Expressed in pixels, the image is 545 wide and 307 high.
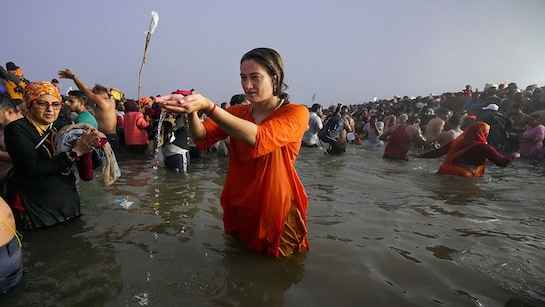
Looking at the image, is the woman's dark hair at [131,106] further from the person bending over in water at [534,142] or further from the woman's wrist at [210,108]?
the person bending over in water at [534,142]

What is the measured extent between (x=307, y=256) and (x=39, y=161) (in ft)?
8.46

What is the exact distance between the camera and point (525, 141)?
11438 millimetres

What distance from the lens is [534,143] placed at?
11.2 m

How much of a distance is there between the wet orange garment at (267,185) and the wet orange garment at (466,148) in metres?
5.33

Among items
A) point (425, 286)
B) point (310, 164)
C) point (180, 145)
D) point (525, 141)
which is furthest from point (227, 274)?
point (525, 141)

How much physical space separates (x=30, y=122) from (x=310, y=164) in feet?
23.2

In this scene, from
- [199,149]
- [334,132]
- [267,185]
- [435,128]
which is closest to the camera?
[267,185]

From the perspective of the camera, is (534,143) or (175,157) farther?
(534,143)

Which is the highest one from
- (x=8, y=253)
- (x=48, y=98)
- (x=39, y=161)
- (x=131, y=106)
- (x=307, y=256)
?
(x=48, y=98)

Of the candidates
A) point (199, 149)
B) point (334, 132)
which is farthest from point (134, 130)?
point (199, 149)

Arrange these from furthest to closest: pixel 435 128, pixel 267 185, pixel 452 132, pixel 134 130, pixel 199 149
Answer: pixel 435 128 → pixel 134 130 → pixel 452 132 → pixel 199 149 → pixel 267 185

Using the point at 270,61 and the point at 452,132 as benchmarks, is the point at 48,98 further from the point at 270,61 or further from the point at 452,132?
the point at 452,132

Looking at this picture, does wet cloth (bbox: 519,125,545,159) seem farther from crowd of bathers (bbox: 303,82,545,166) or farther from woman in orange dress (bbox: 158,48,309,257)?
woman in orange dress (bbox: 158,48,309,257)

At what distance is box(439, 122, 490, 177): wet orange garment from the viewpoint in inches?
264
